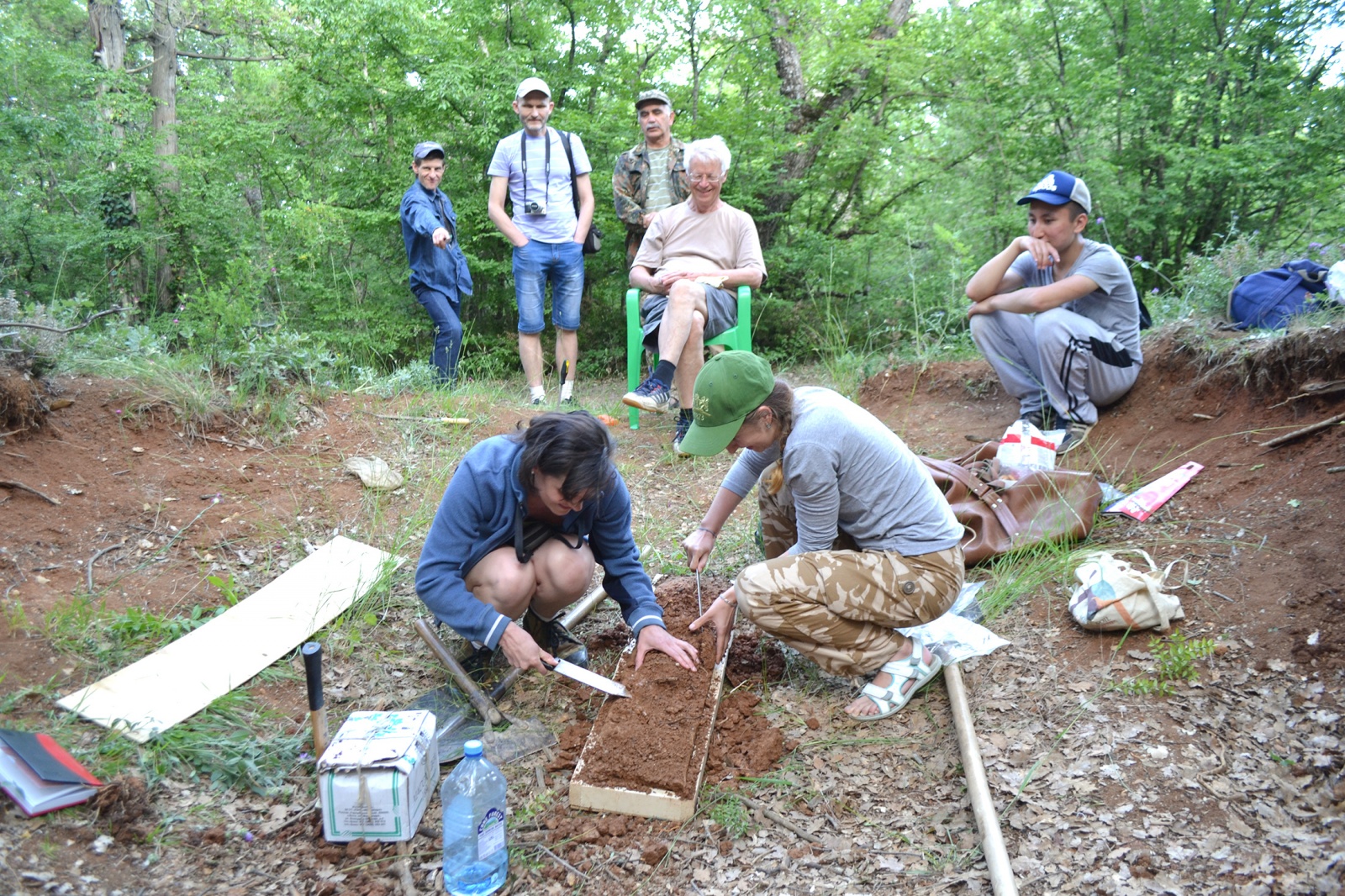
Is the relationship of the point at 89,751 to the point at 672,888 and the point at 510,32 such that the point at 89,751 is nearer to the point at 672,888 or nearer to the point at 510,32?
the point at 672,888

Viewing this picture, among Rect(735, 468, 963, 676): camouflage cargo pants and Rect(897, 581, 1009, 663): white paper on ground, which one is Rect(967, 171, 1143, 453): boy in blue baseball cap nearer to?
Rect(897, 581, 1009, 663): white paper on ground

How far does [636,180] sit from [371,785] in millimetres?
4637

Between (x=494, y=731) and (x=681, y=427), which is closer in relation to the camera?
(x=494, y=731)

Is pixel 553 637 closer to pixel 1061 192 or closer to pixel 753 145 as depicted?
pixel 1061 192

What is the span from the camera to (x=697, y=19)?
23.0 feet

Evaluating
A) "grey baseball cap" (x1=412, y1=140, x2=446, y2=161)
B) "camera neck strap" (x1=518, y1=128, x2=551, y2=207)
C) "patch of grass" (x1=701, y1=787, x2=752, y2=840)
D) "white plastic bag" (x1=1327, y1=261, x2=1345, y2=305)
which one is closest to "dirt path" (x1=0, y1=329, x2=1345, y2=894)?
"patch of grass" (x1=701, y1=787, x2=752, y2=840)

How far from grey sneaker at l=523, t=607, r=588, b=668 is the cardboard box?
765 millimetres

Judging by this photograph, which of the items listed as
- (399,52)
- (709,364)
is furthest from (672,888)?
(399,52)

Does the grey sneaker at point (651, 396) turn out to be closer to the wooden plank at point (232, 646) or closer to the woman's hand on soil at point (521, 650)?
the wooden plank at point (232, 646)

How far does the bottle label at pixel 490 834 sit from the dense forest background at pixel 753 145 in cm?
409

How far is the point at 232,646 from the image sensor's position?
9.57 ft

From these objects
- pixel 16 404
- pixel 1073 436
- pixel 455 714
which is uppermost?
pixel 16 404

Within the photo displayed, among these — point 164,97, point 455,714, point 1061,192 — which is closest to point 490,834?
point 455,714

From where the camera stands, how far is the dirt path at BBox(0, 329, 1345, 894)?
81.7 inches
